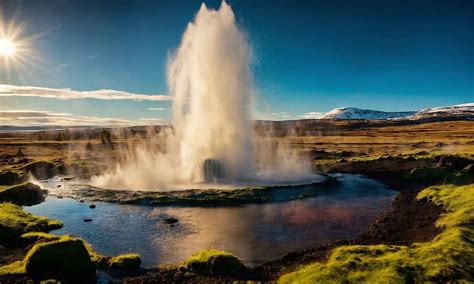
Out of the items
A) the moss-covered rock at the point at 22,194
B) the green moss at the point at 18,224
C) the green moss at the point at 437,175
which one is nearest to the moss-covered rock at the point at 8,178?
the moss-covered rock at the point at 22,194

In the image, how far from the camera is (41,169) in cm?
7019

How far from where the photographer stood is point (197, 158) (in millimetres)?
58562

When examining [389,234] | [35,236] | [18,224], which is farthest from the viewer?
[18,224]

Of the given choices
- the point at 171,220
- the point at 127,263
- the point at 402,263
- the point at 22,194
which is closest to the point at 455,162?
the point at 402,263

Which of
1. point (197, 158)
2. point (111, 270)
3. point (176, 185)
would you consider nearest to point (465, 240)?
point (111, 270)

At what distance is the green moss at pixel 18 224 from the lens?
30.1 meters

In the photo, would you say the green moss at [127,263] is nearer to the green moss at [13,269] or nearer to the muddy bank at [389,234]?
the muddy bank at [389,234]

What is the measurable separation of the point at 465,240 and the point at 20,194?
4610 centimetres

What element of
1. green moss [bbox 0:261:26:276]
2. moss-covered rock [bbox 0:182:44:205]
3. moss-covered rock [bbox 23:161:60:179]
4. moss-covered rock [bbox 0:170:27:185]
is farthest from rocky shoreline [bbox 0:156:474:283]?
moss-covered rock [bbox 23:161:60:179]

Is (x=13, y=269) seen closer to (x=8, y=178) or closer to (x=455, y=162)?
(x=8, y=178)

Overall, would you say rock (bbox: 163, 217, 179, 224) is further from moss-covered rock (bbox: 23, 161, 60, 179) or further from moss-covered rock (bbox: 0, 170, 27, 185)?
moss-covered rock (bbox: 23, 161, 60, 179)

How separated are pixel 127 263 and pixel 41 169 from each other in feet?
182

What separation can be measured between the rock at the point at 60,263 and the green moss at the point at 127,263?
183 cm

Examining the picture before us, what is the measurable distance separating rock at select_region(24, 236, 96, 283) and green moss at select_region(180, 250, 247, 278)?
5792mm
